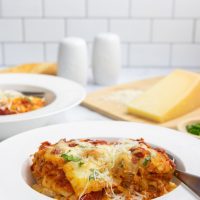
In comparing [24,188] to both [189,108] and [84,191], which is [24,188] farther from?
[189,108]

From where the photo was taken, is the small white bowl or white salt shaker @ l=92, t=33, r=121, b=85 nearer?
the small white bowl

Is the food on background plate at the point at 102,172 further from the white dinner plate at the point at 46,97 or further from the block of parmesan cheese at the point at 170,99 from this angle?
the block of parmesan cheese at the point at 170,99

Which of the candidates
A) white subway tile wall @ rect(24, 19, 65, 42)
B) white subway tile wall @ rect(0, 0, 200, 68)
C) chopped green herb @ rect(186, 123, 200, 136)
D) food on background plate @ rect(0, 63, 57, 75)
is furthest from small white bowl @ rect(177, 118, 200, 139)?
white subway tile wall @ rect(24, 19, 65, 42)

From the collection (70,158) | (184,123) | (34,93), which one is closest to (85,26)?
(34,93)

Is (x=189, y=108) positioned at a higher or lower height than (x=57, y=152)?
lower

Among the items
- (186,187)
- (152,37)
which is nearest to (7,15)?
(152,37)

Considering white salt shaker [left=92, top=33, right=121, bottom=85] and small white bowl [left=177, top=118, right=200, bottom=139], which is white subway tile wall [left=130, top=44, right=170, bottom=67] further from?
small white bowl [left=177, top=118, right=200, bottom=139]

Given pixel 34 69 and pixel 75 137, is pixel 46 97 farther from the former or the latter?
pixel 75 137

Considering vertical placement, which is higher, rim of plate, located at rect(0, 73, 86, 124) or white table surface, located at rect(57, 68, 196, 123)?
rim of plate, located at rect(0, 73, 86, 124)
